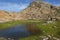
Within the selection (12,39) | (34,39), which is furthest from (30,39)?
(12,39)

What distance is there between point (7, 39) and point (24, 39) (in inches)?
208

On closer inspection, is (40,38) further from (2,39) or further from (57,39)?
(2,39)

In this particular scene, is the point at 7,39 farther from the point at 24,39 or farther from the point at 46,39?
the point at 46,39

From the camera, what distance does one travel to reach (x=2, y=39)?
5903 centimetres

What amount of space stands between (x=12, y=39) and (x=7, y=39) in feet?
5.07

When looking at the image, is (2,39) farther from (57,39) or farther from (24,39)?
(57,39)

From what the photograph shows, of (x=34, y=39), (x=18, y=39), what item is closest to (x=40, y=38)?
(x=34, y=39)

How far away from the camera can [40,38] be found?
59969 mm

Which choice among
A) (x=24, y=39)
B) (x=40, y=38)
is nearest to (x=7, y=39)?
(x=24, y=39)

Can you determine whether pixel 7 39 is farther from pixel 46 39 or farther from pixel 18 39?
pixel 46 39

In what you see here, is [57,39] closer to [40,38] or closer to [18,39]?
[40,38]

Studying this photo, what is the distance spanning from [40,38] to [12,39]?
8409 millimetres

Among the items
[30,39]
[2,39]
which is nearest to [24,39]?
[30,39]

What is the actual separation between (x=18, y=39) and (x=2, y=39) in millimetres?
4822
